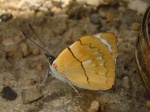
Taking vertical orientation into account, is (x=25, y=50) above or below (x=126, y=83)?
above

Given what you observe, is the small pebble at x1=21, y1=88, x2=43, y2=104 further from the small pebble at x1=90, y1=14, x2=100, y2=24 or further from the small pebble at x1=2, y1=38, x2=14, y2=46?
the small pebble at x1=90, y1=14, x2=100, y2=24

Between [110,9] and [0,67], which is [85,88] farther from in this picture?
[110,9]

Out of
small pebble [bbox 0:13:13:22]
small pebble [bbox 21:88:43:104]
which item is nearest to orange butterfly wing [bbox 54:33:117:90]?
small pebble [bbox 21:88:43:104]

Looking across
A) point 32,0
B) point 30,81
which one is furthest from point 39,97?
point 32,0

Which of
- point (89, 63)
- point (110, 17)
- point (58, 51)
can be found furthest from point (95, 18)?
point (89, 63)

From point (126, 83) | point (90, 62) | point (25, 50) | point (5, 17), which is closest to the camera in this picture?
point (90, 62)

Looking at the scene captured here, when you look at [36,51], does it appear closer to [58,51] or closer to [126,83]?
[58,51]
